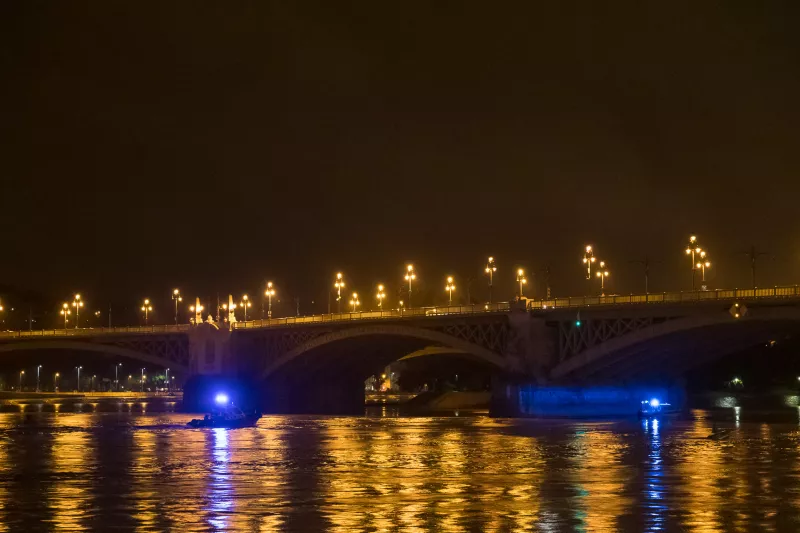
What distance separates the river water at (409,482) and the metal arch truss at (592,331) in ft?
86.4

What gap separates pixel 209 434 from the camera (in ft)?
290

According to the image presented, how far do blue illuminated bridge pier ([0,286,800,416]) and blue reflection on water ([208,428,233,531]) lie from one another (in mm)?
49894

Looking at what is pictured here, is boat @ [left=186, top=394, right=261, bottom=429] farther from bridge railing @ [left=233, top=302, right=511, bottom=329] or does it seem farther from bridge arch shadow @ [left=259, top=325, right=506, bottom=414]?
bridge arch shadow @ [left=259, top=325, right=506, bottom=414]

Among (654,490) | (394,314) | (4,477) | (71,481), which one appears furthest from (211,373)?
(654,490)

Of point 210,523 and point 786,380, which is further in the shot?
point 786,380

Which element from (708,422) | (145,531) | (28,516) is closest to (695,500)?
(145,531)

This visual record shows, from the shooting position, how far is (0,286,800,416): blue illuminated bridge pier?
108 m

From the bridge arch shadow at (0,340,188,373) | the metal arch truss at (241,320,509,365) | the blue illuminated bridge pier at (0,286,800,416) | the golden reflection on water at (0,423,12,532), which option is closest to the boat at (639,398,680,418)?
the blue illuminated bridge pier at (0,286,800,416)

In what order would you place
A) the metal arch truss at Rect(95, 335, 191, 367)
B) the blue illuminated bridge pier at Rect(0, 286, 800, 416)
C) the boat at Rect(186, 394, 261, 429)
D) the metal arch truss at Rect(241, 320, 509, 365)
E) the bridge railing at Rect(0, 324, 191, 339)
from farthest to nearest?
the metal arch truss at Rect(95, 335, 191, 367) → the bridge railing at Rect(0, 324, 191, 339) → the metal arch truss at Rect(241, 320, 509, 365) → the blue illuminated bridge pier at Rect(0, 286, 800, 416) → the boat at Rect(186, 394, 261, 429)

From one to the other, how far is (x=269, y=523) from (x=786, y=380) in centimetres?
17598

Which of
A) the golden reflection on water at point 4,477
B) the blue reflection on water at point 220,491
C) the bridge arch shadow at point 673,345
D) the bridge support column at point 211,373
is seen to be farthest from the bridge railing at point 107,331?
the blue reflection on water at point 220,491

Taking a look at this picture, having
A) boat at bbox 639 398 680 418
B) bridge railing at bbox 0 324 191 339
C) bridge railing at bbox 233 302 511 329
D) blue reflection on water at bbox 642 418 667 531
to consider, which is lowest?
blue reflection on water at bbox 642 418 667 531

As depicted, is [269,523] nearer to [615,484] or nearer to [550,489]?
[550,489]

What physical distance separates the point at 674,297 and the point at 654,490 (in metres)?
69.0
